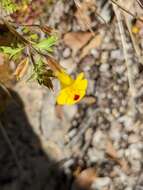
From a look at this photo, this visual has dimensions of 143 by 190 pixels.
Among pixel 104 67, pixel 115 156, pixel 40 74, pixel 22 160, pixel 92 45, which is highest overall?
pixel 40 74

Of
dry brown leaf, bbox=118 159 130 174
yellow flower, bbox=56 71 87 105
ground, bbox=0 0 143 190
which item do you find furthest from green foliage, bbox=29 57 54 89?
dry brown leaf, bbox=118 159 130 174

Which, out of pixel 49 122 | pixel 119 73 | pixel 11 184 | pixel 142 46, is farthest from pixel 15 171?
pixel 142 46

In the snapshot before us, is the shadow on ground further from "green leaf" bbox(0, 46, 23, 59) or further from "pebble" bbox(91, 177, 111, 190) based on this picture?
"green leaf" bbox(0, 46, 23, 59)

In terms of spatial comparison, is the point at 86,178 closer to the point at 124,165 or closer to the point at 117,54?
the point at 124,165

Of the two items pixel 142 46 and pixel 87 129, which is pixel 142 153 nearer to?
pixel 87 129

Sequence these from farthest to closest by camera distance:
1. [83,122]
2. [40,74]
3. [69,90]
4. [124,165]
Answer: [83,122]
[124,165]
[69,90]
[40,74]

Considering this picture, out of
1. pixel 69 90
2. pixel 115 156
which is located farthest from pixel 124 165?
pixel 69 90
